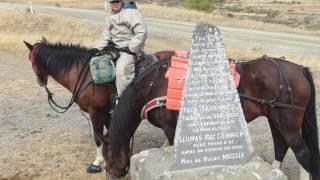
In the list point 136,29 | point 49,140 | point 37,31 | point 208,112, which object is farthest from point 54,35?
point 208,112

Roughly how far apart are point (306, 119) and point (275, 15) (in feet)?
136

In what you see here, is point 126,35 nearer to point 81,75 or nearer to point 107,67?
point 107,67

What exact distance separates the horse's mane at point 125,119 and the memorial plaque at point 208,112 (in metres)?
1.04

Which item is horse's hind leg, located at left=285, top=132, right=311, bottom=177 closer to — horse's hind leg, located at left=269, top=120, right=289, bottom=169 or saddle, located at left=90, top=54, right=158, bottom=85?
horse's hind leg, located at left=269, top=120, right=289, bottom=169

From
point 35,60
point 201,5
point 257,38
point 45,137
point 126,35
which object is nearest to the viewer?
point 126,35

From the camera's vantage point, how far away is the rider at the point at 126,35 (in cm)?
661

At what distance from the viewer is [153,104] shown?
624cm

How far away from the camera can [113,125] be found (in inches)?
232

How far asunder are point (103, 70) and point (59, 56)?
0.94 m

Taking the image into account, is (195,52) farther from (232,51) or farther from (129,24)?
(232,51)

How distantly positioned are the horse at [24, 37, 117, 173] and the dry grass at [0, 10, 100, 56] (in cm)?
1180

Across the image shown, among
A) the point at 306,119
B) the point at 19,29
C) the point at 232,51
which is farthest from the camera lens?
the point at 19,29

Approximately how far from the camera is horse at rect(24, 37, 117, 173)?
7.12 meters

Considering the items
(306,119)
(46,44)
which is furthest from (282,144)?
(46,44)
